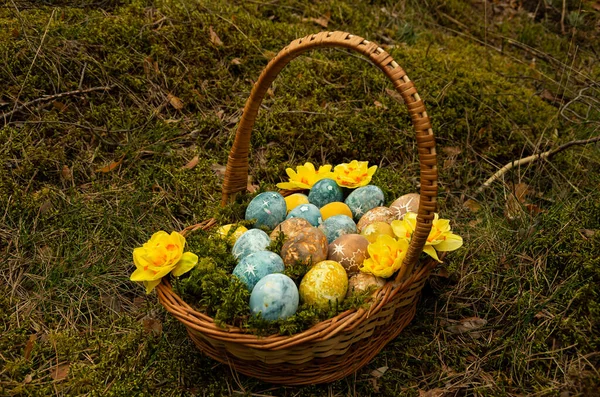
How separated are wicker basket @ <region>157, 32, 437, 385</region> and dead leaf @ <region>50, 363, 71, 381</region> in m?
0.56

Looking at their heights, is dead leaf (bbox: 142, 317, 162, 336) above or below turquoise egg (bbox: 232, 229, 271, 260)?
below

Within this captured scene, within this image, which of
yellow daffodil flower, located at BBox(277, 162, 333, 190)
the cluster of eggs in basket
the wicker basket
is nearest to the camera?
the wicker basket

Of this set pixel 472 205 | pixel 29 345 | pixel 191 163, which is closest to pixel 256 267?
pixel 29 345

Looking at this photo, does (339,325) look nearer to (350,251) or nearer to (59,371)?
(350,251)

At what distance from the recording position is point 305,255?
2145mm

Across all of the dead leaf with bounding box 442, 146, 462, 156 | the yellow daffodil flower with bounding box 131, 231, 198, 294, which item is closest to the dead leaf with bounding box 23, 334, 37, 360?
the yellow daffodil flower with bounding box 131, 231, 198, 294

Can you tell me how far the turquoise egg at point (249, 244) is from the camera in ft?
7.23

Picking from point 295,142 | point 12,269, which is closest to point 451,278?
point 295,142

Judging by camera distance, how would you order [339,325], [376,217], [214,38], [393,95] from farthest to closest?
[214,38] → [393,95] → [376,217] → [339,325]

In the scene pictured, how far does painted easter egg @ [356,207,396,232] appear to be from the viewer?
2391 millimetres

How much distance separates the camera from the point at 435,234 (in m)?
2.14

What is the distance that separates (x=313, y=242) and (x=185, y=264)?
1.68 feet

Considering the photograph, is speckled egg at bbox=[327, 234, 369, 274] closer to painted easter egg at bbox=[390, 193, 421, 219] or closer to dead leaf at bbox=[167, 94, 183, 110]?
painted easter egg at bbox=[390, 193, 421, 219]

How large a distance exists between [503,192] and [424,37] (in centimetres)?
192
